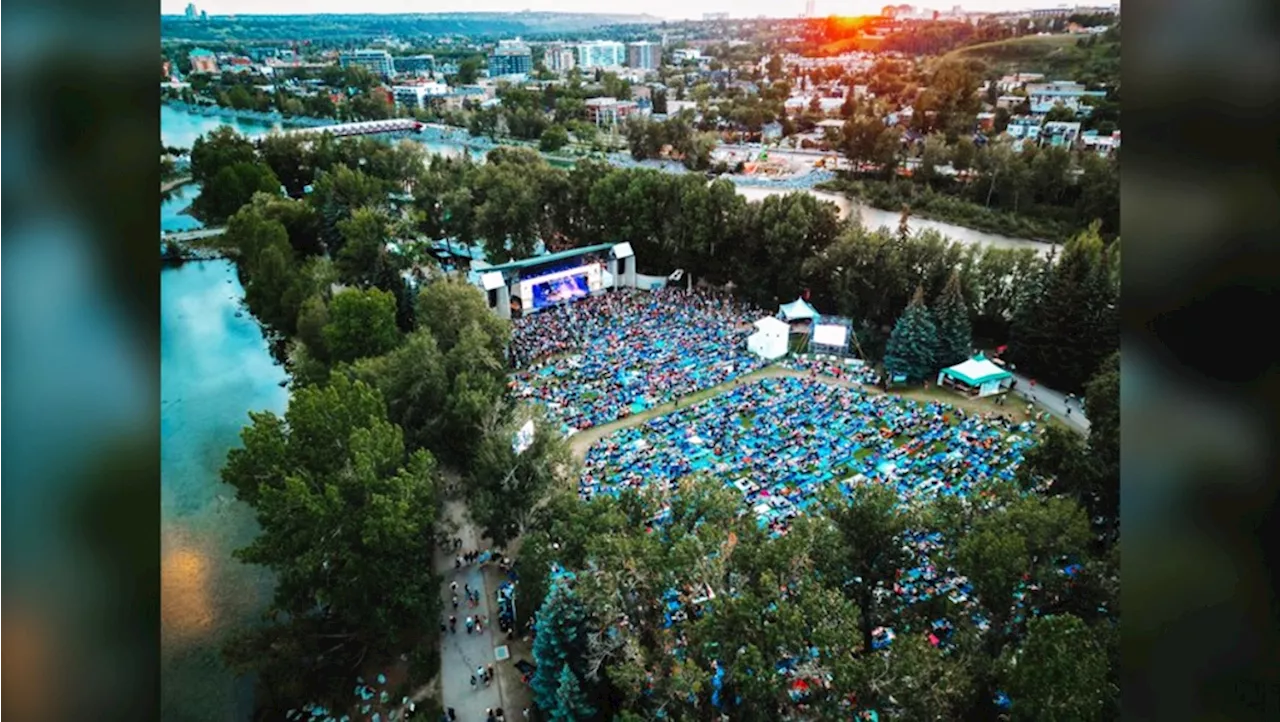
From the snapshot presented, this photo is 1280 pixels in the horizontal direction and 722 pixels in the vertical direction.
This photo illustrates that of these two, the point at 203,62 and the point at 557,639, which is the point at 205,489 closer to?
the point at 557,639

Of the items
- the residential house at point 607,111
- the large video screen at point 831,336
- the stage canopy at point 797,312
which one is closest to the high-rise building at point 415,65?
the residential house at point 607,111

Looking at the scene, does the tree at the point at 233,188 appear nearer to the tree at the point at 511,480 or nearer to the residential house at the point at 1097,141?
the tree at the point at 511,480

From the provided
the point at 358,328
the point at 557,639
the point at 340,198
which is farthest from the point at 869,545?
the point at 340,198

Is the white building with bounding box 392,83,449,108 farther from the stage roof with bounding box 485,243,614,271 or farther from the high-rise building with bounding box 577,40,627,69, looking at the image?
the stage roof with bounding box 485,243,614,271

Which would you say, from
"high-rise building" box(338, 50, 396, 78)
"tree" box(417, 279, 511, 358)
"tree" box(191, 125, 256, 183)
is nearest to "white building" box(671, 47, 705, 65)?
"high-rise building" box(338, 50, 396, 78)

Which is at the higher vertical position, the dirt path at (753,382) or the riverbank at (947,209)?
the riverbank at (947,209)
